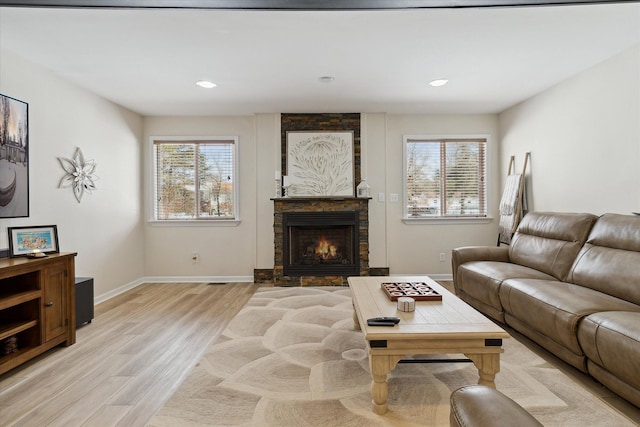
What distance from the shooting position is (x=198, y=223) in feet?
16.7

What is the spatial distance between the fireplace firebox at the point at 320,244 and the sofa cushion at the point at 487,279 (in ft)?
5.19

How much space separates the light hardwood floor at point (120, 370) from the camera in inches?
74.4

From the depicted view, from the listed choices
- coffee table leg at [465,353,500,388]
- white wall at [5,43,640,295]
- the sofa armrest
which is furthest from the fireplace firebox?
coffee table leg at [465,353,500,388]

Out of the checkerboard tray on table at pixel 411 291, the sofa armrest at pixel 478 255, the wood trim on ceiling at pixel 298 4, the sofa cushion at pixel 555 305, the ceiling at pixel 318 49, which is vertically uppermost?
the ceiling at pixel 318 49

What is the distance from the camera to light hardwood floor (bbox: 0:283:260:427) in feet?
6.23

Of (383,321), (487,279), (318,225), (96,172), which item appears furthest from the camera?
(318,225)

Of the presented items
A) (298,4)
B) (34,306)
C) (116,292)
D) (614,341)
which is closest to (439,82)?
(298,4)

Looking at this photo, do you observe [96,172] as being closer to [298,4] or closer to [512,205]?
[298,4]

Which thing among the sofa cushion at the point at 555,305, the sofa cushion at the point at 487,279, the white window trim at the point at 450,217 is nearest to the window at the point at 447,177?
the white window trim at the point at 450,217

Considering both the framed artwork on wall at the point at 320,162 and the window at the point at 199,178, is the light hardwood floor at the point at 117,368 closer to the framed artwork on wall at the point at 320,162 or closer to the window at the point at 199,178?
the window at the point at 199,178

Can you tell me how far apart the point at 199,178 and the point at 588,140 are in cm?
473

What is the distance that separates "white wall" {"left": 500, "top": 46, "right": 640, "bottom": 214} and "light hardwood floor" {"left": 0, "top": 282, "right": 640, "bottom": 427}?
1.64m

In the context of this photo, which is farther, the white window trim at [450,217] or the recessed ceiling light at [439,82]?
the white window trim at [450,217]

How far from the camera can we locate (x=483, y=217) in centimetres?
508
